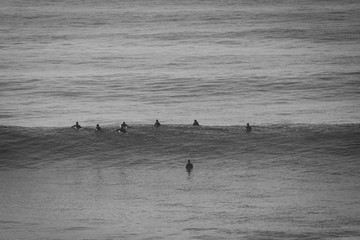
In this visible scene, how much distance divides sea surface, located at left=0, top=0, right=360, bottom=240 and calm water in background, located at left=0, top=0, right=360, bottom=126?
11.3 inches

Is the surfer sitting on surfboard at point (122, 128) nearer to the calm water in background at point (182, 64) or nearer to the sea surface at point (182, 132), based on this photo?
the sea surface at point (182, 132)

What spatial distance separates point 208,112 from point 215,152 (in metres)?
15.0

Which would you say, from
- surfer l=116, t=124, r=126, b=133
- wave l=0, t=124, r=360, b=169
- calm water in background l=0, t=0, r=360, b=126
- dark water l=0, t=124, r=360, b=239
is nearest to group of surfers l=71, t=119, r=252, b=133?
surfer l=116, t=124, r=126, b=133

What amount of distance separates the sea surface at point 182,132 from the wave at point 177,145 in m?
0.13

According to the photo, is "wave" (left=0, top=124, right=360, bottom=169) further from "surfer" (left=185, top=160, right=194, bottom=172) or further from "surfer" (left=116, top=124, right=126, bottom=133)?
"surfer" (left=185, top=160, right=194, bottom=172)

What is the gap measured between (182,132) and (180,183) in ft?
34.8

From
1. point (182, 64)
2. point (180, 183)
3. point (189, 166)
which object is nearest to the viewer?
point (180, 183)

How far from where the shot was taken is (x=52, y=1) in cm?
16125

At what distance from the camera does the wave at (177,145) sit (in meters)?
48.4

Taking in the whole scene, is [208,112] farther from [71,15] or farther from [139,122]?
[71,15]

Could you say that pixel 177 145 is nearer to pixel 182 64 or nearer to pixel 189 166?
pixel 189 166

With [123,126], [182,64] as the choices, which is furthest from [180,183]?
[182,64]

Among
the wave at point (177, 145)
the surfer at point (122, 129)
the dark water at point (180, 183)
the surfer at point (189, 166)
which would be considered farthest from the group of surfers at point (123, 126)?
the surfer at point (189, 166)

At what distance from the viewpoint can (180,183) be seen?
4331cm
